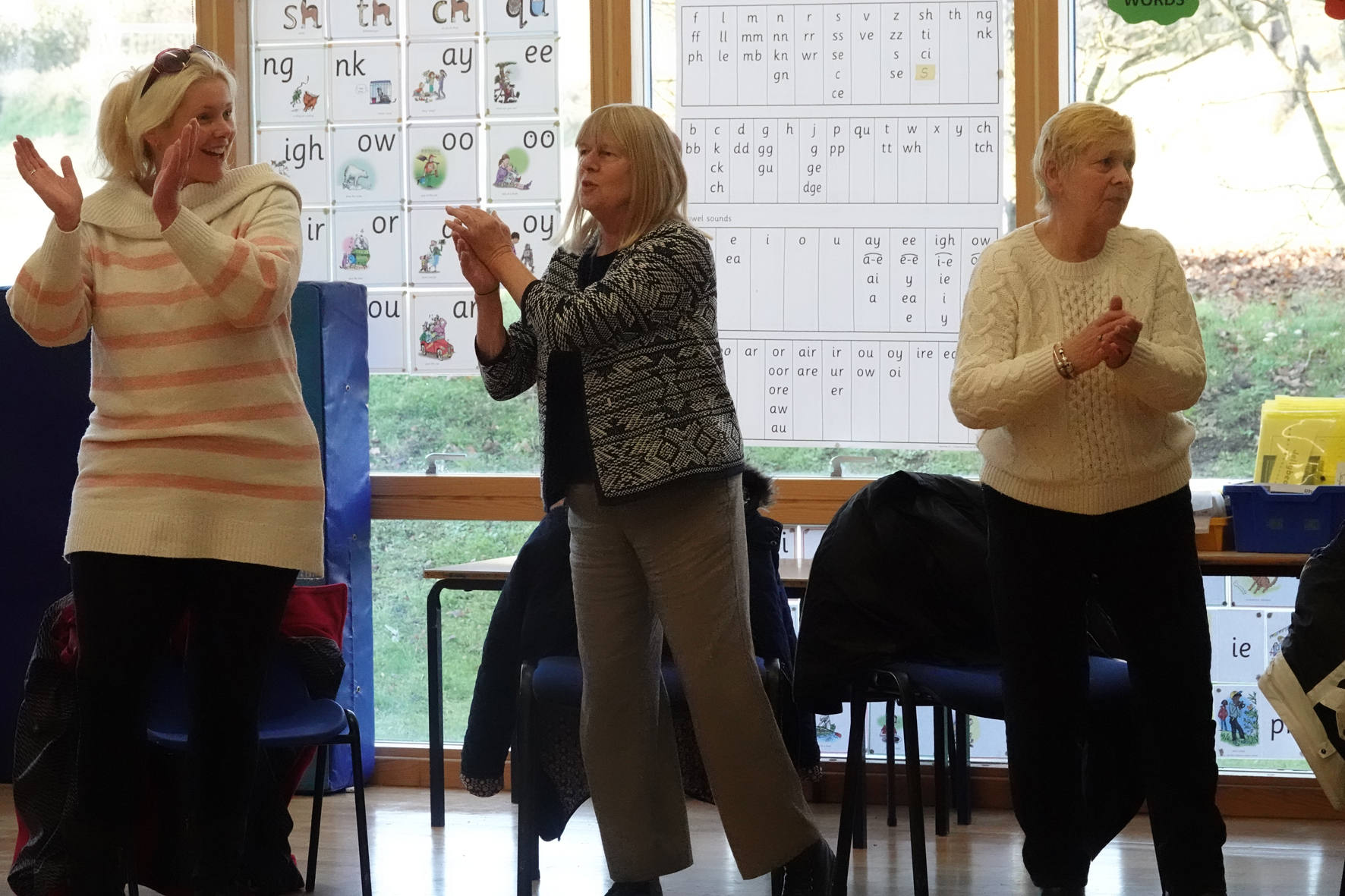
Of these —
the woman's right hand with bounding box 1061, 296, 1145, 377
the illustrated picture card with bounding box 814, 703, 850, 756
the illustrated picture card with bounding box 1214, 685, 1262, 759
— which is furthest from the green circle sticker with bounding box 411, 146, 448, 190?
the illustrated picture card with bounding box 1214, 685, 1262, 759

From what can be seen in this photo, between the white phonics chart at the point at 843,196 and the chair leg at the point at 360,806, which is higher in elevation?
the white phonics chart at the point at 843,196

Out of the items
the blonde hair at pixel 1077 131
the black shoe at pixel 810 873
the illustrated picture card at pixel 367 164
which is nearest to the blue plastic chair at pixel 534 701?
the black shoe at pixel 810 873

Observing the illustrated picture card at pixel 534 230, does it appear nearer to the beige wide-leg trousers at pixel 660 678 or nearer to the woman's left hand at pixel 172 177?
the beige wide-leg trousers at pixel 660 678

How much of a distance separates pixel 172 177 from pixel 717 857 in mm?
1863

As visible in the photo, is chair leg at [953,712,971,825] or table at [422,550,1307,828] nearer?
table at [422,550,1307,828]

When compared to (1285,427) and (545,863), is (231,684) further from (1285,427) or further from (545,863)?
(1285,427)

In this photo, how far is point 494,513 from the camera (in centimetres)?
367

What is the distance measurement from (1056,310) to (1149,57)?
1442 mm

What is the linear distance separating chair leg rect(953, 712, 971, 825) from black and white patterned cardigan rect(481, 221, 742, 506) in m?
1.32

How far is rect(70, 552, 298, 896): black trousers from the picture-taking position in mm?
2082

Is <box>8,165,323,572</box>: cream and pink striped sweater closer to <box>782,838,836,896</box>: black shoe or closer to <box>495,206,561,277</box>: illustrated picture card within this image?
<box>782,838,836,896</box>: black shoe

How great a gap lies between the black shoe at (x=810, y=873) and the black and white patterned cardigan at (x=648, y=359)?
0.67 metres

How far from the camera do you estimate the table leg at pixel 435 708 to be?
10.6ft

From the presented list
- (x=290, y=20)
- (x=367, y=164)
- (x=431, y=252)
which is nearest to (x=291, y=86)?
(x=290, y=20)
